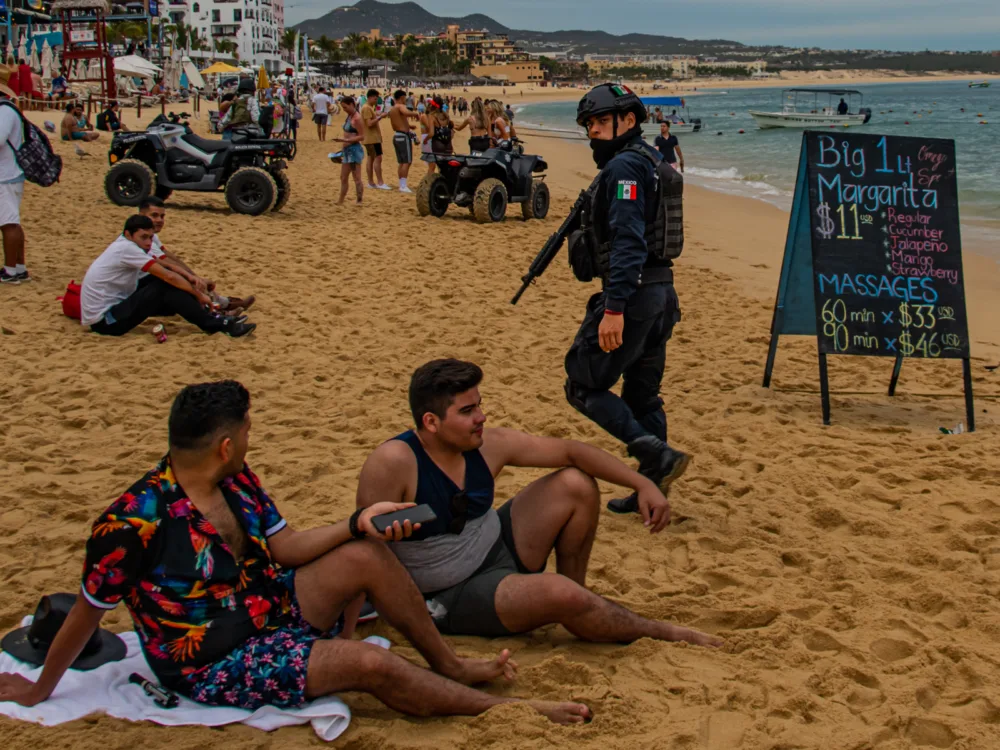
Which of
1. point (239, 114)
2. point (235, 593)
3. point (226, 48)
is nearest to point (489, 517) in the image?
point (235, 593)

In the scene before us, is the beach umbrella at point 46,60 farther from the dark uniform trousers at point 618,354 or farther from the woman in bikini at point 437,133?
the dark uniform trousers at point 618,354

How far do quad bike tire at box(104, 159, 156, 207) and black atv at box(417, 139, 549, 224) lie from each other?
332 centimetres

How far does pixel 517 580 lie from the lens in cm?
298

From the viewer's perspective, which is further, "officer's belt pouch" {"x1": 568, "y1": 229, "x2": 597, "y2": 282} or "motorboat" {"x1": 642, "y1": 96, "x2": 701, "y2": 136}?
"motorboat" {"x1": 642, "y1": 96, "x2": 701, "y2": 136}

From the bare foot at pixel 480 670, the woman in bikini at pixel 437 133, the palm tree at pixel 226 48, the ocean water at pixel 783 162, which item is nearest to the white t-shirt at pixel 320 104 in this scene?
the ocean water at pixel 783 162

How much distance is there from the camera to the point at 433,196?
12.2 meters

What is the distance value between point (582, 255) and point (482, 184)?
8.06m

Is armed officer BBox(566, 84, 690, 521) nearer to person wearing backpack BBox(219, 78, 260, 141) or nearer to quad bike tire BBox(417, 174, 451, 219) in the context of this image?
quad bike tire BBox(417, 174, 451, 219)

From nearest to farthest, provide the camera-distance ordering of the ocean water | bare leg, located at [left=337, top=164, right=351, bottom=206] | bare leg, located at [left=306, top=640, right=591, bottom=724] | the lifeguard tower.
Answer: bare leg, located at [left=306, top=640, right=591, bottom=724] → bare leg, located at [left=337, top=164, right=351, bottom=206] → the ocean water → the lifeguard tower

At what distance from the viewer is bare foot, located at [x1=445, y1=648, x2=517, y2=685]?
2.72 meters

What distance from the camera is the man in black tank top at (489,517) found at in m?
2.92

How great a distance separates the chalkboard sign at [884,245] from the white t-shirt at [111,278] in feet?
14.1

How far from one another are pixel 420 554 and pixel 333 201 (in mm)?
11097

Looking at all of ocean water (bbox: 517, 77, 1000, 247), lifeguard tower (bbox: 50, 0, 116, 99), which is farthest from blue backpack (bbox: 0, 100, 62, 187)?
lifeguard tower (bbox: 50, 0, 116, 99)
